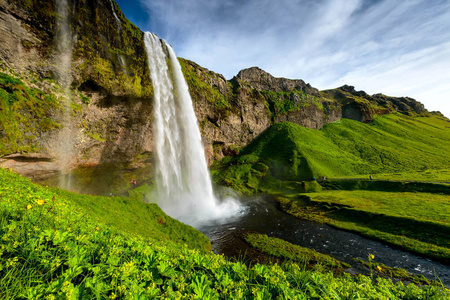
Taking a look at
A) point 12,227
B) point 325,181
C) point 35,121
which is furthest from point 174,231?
point 325,181

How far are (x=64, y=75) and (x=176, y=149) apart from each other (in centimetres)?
2019

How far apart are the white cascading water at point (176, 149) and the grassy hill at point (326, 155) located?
964cm

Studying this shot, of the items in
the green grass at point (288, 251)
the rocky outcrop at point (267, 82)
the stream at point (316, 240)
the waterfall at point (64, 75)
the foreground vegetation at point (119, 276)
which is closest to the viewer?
the foreground vegetation at point (119, 276)

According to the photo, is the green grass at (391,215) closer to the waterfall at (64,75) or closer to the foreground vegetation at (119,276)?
the foreground vegetation at (119,276)

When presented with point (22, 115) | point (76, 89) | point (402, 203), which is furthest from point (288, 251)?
point (76, 89)

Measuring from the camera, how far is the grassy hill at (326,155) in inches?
1996

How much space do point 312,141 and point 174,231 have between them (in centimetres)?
6513

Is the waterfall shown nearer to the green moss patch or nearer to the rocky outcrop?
the green moss patch

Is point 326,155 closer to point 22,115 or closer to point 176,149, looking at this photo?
point 176,149

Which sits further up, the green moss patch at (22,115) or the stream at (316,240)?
the green moss patch at (22,115)

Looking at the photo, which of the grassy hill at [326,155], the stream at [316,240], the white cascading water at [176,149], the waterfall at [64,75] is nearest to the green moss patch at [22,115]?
the waterfall at [64,75]

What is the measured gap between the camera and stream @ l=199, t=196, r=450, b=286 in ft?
51.5

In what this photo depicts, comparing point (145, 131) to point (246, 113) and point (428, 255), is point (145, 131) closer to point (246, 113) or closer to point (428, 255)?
point (428, 255)

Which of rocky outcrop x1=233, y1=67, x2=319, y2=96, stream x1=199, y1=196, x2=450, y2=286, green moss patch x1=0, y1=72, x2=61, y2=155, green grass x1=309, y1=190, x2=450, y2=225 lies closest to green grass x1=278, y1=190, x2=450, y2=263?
green grass x1=309, y1=190, x2=450, y2=225
